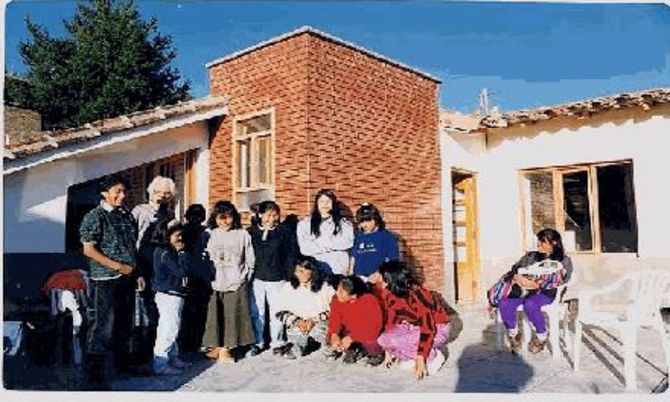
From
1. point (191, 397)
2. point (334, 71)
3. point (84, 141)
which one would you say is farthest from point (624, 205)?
point (84, 141)

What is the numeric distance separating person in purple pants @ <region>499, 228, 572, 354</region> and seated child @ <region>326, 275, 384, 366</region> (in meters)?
1.02

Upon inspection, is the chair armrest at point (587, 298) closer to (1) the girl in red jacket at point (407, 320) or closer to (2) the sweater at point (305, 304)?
(1) the girl in red jacket at point (407, 320)

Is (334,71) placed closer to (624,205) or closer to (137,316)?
(137,316)

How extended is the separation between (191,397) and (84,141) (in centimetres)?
193

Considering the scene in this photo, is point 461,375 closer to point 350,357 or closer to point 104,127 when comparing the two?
point 350,357

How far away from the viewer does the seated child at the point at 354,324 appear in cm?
388

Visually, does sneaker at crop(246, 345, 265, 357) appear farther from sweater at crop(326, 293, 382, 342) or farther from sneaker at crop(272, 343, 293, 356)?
sweater at crop(326, 293, 382, 342)

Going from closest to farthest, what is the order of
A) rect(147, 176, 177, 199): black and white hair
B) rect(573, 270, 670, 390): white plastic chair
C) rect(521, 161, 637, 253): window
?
rect(573, 270, 670, 390): white plastic chair, rect(147, 176, 177, 199): black and white hair, rect(521, 161, 637, 253): window

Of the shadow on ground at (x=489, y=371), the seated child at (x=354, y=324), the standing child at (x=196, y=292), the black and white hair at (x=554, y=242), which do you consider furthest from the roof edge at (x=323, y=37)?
the shadow on ground at (x=489, y=371)

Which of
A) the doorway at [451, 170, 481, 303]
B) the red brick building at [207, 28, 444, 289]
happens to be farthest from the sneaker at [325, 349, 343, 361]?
the doorway at [451, 170, 481, 303]

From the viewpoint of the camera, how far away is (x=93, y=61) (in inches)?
150

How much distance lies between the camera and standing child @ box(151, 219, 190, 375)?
3.67 m

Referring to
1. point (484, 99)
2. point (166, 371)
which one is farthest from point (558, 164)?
point (166, 371)

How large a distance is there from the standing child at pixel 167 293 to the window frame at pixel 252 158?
102 centimetres
